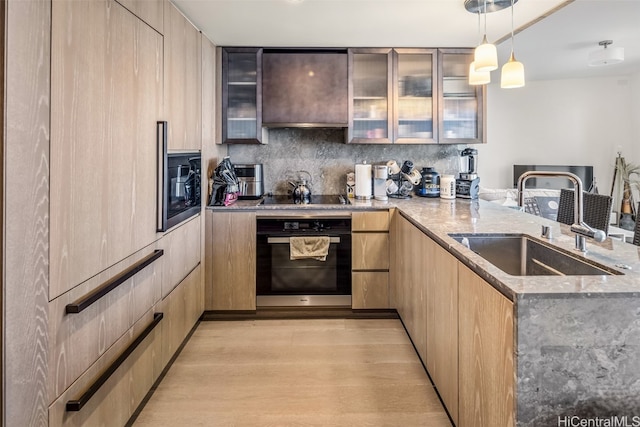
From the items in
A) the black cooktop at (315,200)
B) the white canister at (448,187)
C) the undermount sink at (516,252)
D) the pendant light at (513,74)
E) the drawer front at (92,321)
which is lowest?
the drawer front at (92,321)

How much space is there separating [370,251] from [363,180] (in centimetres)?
66

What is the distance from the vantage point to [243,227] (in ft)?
10.7

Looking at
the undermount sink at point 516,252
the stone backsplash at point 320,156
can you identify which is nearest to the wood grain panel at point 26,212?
the undermount sink at point 516,252

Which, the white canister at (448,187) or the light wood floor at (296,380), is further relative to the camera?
the white canister at (448,187)

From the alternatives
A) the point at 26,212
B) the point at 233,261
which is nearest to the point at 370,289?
the point at 233,261

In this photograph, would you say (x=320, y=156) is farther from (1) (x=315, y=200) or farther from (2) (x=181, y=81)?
(2) (x=181, y=81)

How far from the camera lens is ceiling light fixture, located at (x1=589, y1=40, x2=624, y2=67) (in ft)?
14.0

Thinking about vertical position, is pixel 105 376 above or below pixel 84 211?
below

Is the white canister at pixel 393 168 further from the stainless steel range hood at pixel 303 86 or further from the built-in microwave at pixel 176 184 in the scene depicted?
the built-in microwave at pixel 176 184

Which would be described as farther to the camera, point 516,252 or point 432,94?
point 432,94

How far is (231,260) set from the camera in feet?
10.8

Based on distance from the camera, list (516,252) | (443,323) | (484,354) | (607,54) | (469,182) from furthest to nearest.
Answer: (607,54), (469,182), (516,252), (443,323), (484,354)

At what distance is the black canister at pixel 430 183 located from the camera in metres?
3.76

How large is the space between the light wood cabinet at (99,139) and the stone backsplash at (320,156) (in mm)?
1854
